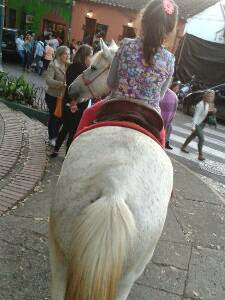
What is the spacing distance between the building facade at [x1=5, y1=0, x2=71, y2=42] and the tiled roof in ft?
9.96

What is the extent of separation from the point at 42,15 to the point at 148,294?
30.4m

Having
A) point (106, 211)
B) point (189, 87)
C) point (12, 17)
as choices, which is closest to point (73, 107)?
point (106, 211)

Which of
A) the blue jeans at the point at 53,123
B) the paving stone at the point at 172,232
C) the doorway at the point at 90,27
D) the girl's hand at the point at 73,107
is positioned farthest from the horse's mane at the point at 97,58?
the doorway at the point at 90,27

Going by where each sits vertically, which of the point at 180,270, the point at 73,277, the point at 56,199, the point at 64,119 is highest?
the point at 56,199

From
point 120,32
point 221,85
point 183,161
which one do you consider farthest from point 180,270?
point 120,32

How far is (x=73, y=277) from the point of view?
7.07 ft

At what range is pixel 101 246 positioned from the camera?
2.04 metres

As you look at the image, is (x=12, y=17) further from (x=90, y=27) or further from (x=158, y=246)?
(x=158, y=246)

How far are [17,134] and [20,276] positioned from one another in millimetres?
3613

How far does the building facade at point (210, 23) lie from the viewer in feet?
85.1

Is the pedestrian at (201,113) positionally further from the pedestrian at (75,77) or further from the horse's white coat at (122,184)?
the horse's white coat at (122,184)

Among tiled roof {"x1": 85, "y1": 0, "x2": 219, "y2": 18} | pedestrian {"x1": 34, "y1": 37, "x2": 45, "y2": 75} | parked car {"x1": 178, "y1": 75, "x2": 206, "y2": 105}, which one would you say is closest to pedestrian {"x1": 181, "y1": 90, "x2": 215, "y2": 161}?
parked car {"x1": 178, "y1": 75, "x2": 206, "y2": 105}

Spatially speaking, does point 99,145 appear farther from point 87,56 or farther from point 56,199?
point 87,56

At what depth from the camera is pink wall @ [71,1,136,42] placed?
92.1ft
